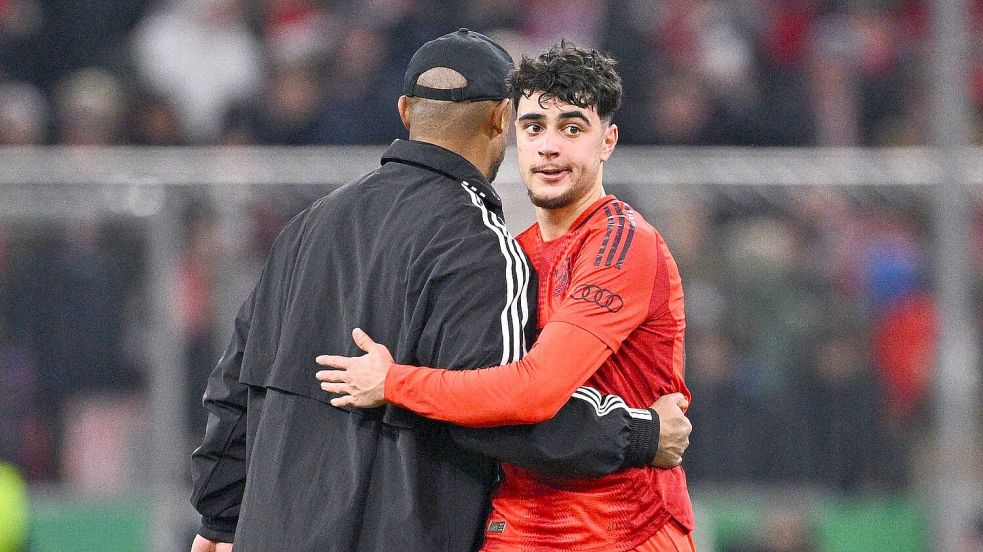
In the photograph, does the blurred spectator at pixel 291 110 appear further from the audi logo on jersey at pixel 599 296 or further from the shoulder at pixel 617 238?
the audi logo on jersey at pixel 599 296

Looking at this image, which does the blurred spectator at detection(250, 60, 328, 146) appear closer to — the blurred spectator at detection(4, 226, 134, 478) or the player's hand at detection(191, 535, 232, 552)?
the blurred spectator at detection(4, 226, 134, 478)

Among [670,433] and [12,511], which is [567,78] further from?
[12,511]

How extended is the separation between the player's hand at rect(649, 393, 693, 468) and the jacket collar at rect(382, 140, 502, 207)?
579 mm

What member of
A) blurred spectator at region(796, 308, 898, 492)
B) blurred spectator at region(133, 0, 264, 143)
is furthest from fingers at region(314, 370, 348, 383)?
blurred spectator at region(133, 0, 264, 143)

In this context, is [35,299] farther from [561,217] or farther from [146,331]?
[561,217]

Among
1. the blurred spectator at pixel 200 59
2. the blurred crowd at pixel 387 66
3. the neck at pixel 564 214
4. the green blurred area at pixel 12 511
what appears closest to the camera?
the neck at pixel 564 214

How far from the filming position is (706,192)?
6609mm

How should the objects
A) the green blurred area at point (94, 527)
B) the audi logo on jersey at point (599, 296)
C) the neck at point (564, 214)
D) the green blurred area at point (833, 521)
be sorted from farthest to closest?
the green blurred area at point (833, 521) → the green blurred area at point (94, 527) → the neck at point (564, 214) → the audi logo on jersey at point (599, 296)

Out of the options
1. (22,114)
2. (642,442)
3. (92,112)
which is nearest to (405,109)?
(642,442)

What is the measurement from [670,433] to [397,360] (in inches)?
24.0

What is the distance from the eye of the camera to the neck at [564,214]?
331 centimetres

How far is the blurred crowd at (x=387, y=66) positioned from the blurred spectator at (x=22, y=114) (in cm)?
1

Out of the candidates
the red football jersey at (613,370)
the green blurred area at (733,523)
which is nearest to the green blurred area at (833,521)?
the green blurred area at (733,523)

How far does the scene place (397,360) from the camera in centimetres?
308
